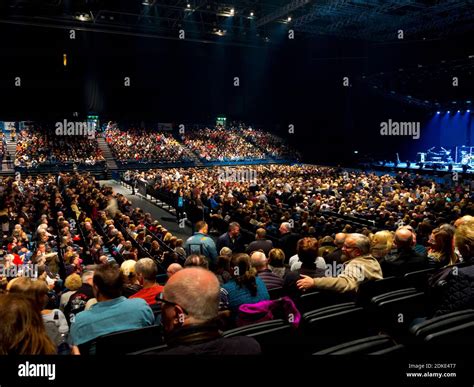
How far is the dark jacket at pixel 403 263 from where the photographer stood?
388cm

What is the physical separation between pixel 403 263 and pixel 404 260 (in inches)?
1.7

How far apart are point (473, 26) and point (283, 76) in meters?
13.6

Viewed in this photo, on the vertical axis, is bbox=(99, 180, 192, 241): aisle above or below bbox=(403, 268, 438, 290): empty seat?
below

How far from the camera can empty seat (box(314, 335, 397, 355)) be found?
1724 mm

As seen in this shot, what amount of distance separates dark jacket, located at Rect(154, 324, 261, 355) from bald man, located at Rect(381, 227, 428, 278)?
103 inches

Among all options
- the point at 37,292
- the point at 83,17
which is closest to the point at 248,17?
the point at 83,17

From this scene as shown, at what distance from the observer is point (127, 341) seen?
238 centimetres

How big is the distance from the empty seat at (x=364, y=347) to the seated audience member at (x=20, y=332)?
4.17 ft

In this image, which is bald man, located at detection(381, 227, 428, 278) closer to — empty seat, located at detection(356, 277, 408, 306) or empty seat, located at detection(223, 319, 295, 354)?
empty seat, located at detection(356, 277, 408, 306)

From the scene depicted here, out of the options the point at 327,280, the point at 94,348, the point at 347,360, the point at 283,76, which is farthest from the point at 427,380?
the point at 283,76

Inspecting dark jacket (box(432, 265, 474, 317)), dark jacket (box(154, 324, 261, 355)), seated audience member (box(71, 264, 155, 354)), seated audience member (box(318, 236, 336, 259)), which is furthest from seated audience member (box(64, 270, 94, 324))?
seated audience member (box(318, 236, 336, 259))

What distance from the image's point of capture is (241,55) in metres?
28.6

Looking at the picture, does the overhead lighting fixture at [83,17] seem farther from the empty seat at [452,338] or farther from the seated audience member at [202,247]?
the empty seat at [452,338]

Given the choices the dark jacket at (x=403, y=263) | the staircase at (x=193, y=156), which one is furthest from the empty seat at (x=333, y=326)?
the staircase at (x=193, y=156)
